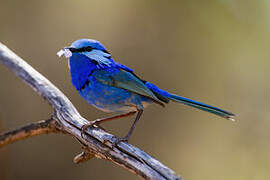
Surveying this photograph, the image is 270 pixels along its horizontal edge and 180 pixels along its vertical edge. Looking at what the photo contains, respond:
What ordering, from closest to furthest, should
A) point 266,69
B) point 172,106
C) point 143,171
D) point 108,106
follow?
1. point 143,171
2. point 108,106
3. point 172,106
4. point 266,69

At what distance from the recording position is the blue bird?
9.25 ft

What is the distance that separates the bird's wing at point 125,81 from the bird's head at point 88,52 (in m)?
0.11

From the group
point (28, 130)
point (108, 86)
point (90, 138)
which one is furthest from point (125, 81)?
point (28, 130)

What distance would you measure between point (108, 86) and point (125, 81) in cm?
15

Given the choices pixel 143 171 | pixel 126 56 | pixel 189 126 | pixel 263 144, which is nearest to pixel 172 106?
pixel 189 126

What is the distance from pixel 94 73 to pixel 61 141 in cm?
171

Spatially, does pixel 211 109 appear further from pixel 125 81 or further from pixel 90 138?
pixel 90 138

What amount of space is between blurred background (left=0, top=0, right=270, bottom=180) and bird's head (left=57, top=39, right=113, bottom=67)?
4.65 ft

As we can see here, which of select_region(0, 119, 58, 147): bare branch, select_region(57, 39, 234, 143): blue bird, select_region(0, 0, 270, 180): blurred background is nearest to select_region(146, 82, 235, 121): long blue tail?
select_region(57, 39, 234, 143): blue bird

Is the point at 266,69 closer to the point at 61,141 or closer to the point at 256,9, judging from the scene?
the point at 256,9

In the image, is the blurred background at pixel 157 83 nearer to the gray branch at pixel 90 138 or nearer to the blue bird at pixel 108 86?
the gray branch at pixel 90 138

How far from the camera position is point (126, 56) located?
14.8 ft

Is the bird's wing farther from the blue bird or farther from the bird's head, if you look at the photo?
the bird's head

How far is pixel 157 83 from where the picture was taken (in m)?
4.54
